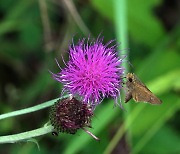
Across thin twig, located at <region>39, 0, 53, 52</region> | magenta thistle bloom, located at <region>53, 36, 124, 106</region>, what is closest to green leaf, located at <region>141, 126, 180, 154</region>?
thin twig, located at <region>39, 0, 53, 52</region>

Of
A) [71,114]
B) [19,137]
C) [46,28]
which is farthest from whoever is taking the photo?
[46,28]

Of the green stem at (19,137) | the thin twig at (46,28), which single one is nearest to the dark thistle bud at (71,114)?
the green stem at (19,137)

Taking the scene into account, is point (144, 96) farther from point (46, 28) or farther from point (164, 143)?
point (46, 28)

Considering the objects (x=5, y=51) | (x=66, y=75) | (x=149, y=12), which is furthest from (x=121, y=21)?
(x=5, y=51)

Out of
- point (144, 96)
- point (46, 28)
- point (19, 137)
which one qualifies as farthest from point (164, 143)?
point (19, 137)

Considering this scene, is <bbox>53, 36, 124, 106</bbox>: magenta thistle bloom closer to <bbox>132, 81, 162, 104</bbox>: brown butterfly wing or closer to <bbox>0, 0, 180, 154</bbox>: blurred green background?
<bbox>132, 81, 162, 104</bbox>: brown butterfly wing

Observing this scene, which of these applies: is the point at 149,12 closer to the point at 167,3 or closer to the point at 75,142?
the point at 167,3
